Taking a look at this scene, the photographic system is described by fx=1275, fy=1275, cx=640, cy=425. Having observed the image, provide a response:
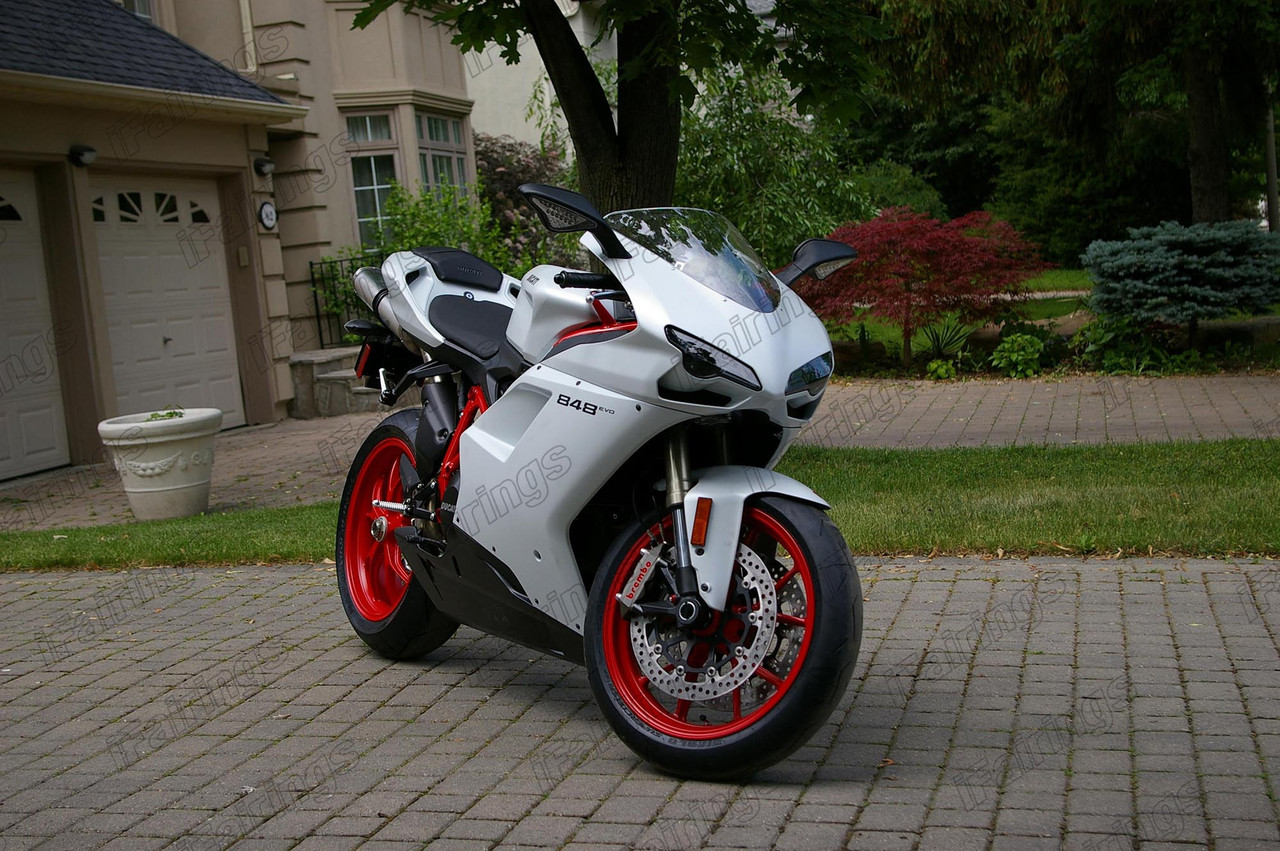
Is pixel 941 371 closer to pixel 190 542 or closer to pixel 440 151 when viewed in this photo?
pixel 440 151

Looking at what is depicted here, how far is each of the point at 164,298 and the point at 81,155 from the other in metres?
2.05

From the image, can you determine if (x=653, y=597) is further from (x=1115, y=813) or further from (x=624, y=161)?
(x=624, y=161)

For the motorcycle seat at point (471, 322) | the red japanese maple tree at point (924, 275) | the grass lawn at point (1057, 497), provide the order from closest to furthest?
the motorcycle seat at point (471, 322)
the grass lawn at point (1057, 497)
the red japanese maple tree at point (924, 275)

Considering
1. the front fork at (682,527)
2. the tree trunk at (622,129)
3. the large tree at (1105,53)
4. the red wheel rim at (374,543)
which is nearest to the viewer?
the front fork at (682,527)

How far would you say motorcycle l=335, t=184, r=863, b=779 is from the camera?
3578mm

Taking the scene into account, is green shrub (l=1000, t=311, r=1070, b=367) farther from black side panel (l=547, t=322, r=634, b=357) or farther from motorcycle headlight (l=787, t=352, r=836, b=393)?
black side panel (l=547, t=322, r=634, b=357)

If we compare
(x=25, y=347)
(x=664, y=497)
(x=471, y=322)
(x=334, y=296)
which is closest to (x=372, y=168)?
(x=334, y=296)

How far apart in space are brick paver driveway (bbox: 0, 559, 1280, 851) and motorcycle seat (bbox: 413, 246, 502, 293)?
1517 mm

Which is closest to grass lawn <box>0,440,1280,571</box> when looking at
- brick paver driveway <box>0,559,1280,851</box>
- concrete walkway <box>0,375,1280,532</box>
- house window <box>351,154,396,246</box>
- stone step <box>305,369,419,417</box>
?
brick paver driveway <box>0,559,1280,851</box>

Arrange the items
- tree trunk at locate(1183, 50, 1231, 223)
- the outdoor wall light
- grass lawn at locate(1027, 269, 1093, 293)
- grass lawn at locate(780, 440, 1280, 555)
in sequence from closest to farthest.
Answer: grass lawn at locate(780, 440, 1280, 555), the outdoor wall light, tree trunk at locate(1183, 50, 1231, 223), grass lawn at locate(1027, 269, 1093, 293)

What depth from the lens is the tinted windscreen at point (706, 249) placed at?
3.74 meters

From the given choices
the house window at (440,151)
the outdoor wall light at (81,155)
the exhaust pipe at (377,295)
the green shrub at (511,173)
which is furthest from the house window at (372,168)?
the exhaust pipe at (377,295)

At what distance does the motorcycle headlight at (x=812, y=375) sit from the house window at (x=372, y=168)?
13.9 m

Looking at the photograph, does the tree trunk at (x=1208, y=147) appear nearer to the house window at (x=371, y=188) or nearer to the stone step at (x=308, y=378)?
the house window at (x=371, y=188)
